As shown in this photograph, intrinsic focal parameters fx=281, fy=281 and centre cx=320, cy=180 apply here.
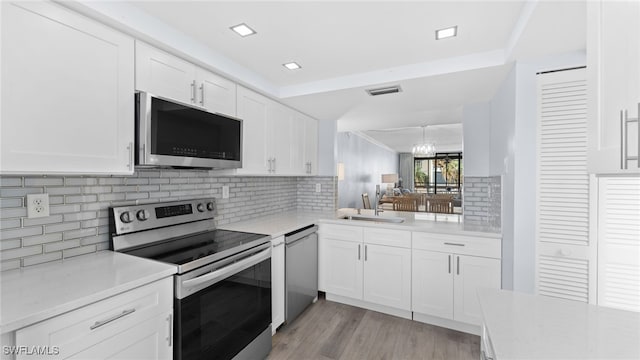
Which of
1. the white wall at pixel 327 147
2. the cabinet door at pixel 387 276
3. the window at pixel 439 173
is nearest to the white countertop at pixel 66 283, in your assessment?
the cabinet door at pixel 387 276

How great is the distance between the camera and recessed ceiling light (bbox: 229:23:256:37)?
5.49ft

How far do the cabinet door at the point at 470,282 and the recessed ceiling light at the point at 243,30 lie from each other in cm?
237

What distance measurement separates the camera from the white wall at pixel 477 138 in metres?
2.84

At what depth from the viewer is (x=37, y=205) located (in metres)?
1.39

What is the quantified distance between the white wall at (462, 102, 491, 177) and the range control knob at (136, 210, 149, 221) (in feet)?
9.56

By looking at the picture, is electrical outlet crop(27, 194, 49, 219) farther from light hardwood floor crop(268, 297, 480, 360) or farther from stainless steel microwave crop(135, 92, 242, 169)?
light hardwood floor crop(268, 297, 480, 360)

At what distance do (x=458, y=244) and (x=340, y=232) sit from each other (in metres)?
1.10

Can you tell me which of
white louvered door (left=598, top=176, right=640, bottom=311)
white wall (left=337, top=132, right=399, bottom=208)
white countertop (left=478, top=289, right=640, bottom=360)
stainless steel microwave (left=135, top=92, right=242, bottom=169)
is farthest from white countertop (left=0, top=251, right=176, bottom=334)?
white wall (left=337, top=132, right=399, bottom=208)

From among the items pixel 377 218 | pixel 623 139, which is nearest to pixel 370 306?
pixel 377 218

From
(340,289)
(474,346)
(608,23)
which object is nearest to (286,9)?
(608,23)

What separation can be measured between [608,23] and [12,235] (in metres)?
2.39

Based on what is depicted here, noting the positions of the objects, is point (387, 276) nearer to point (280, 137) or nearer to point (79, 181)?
point (280, 137)

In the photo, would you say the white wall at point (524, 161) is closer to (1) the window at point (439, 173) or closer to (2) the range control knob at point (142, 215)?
(2) the range control knob at point (142, 215)

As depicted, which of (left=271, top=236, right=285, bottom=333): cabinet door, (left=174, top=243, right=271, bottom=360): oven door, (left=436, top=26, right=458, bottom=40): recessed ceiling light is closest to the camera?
(left=174, top=243, right=271, bottom=360): oven door
